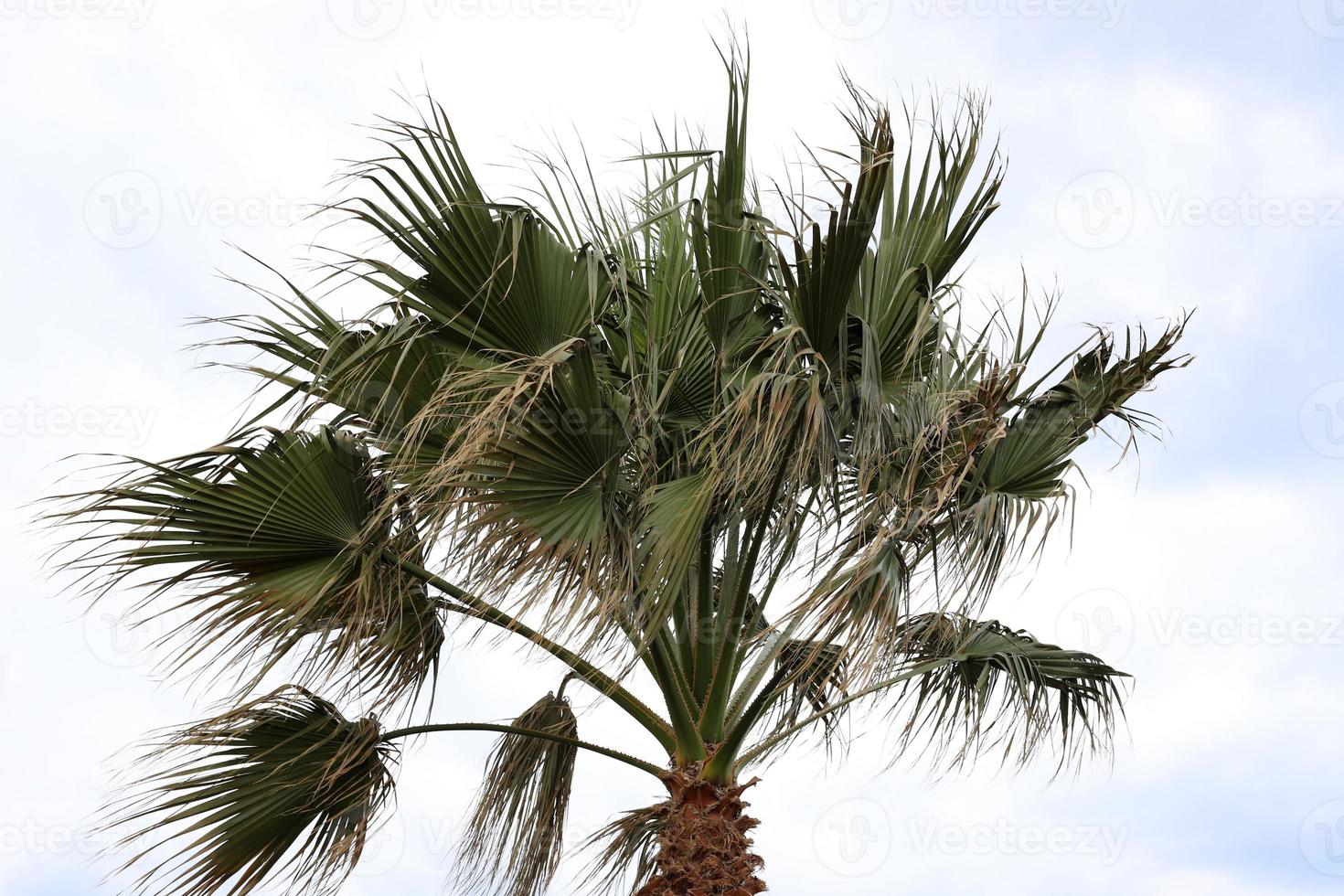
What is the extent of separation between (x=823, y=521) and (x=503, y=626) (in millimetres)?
1401

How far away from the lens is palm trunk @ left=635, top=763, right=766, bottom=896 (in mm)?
4727

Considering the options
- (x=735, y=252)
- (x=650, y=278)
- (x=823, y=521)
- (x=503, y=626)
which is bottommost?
(x=503, y=626)

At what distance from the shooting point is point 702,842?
15.6ft

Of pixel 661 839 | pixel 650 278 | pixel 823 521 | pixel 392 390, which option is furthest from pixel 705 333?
pixel 661 839

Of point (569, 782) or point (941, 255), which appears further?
point (569, 782)

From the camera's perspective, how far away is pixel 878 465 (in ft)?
15.6

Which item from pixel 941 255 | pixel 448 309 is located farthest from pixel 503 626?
pixel 941 255

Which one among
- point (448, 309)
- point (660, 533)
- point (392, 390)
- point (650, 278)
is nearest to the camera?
point (660, 533)

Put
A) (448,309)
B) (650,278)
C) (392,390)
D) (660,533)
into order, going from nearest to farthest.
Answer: (660,533) → (448,309) → (392,390) → (650,278)

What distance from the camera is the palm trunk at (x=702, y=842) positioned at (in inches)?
186

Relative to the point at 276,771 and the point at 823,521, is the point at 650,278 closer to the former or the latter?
the point at 823,521

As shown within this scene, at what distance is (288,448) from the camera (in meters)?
4.79

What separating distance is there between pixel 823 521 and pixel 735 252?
115cm

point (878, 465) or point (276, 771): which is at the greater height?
point (878, 465)
